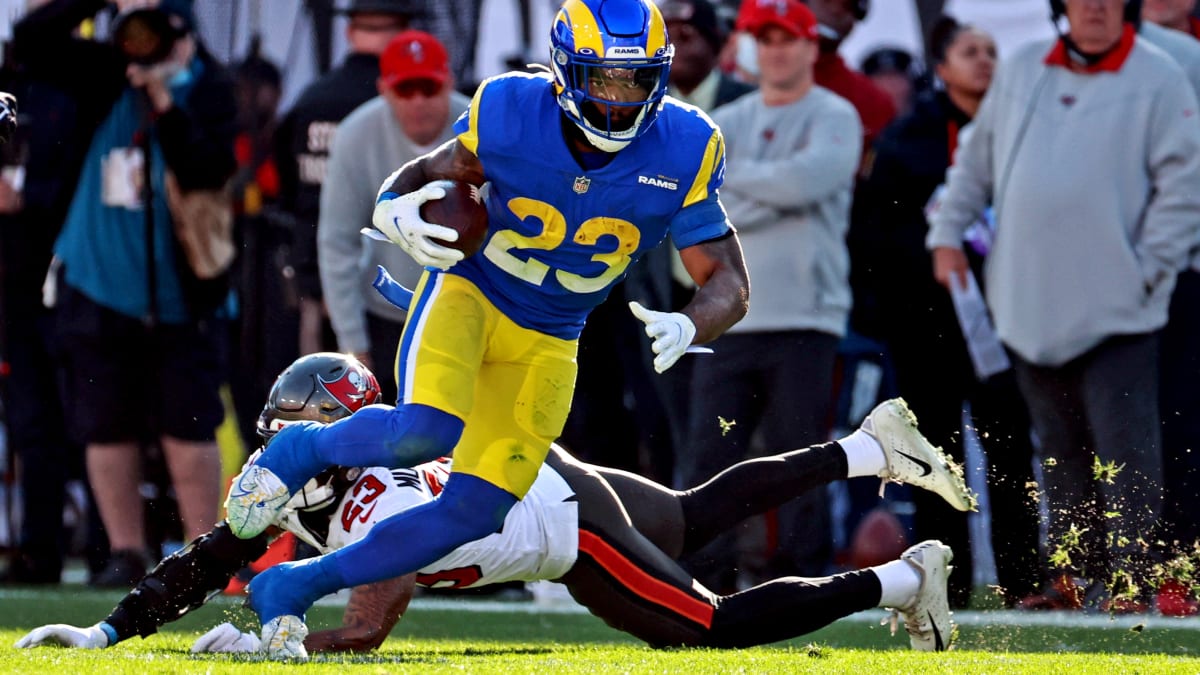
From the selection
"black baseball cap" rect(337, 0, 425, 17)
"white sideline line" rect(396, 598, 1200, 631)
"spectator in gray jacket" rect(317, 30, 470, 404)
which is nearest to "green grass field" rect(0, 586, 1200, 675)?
"white sideline line" rect(396, 598, 1200, 631)

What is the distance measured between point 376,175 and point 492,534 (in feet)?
9.01

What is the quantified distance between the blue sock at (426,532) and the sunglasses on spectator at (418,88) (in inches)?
112

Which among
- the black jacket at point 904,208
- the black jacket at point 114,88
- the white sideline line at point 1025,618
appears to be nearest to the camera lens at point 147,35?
the black jacket at point 114,88

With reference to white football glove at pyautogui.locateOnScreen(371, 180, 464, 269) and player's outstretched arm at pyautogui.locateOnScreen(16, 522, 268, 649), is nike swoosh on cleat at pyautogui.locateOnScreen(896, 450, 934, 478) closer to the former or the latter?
white football glove at pyautogui.locateOnScreen(371, 180, 464, 269)

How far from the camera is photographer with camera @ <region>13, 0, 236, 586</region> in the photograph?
7.85 m

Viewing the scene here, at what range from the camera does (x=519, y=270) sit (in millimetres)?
5398

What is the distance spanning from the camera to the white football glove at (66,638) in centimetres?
520

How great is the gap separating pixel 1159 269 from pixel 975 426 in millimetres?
1065

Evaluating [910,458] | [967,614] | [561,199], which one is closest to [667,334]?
[561,199]

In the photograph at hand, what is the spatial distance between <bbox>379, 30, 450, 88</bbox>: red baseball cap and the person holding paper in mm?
1766

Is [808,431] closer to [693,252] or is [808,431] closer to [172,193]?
[693,252]

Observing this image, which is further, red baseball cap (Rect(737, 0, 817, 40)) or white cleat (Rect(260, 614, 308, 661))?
red baseball cap (Rect(737, 0, 817, 40))

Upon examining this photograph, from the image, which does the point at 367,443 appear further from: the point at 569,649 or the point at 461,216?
the point at 569,649

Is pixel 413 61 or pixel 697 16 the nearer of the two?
pixel 413 61
